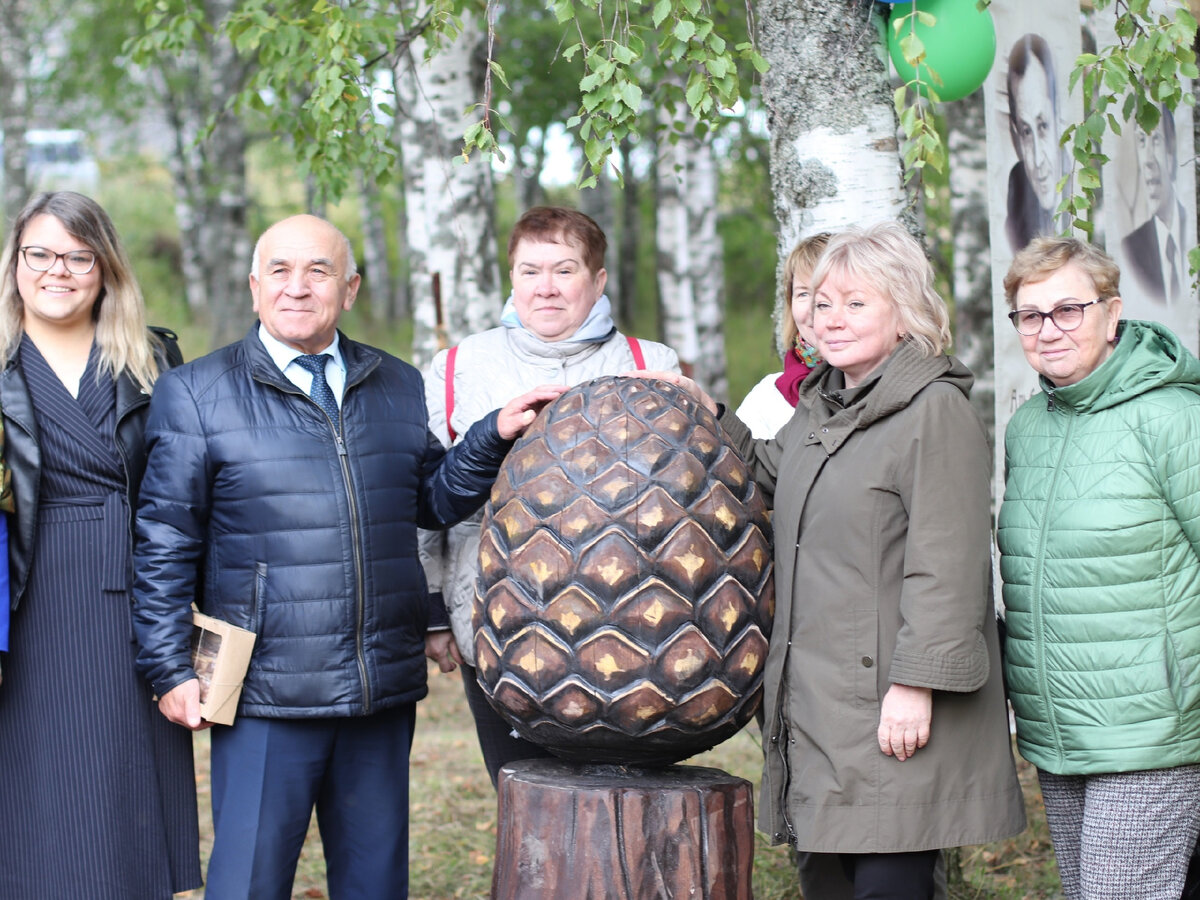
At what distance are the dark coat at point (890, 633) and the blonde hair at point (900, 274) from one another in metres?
0.06

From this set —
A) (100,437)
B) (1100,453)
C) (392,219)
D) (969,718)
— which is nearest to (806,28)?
(1100,453)

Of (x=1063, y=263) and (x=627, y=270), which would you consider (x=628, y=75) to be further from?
(x=627, y=270)

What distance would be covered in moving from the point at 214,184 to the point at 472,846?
31.4ft

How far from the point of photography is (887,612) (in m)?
2.41

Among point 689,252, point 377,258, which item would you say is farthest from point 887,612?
point 377,258

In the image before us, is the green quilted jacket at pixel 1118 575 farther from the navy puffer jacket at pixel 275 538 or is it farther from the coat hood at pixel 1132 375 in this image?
the navy puffer jacket at pixel 275 538

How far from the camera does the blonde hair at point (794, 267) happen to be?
2.96m

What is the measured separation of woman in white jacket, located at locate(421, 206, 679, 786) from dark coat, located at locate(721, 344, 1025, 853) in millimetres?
767

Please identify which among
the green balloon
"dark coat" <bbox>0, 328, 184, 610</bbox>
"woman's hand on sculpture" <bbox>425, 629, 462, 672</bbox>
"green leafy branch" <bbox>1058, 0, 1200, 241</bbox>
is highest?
the green balloon

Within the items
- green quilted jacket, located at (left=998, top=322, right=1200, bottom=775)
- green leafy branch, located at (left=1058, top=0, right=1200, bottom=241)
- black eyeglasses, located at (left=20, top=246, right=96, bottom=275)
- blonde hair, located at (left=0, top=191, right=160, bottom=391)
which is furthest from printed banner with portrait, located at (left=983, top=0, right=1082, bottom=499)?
black eyeglasses, located at (left=20, top=246, right=96, bottom=275)

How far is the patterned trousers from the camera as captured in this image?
2.48m

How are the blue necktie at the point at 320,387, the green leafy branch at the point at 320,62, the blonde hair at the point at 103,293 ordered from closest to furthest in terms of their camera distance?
the blue necktie at the point at 320,387 → the blonde hair at the point at 103,293 → the green leafy branch at the point at 320,62

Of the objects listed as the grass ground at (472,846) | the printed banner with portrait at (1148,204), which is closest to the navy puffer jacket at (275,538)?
the grass ground at (472,846)

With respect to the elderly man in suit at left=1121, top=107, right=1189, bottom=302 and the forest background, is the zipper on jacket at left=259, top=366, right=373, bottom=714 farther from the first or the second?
the elderly man in suit at left=1121, top=107, right=1189, bottom=302
